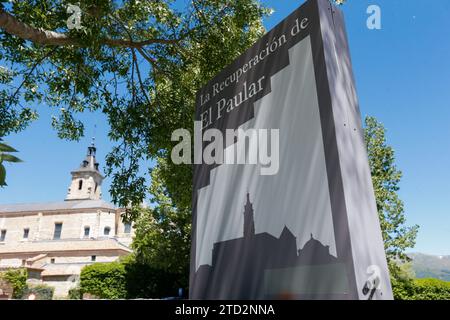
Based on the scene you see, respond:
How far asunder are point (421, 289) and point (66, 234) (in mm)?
56758

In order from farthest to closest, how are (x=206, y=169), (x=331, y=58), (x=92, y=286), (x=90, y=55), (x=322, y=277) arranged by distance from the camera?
1. (x=92, y=286)
2. (x=90, y=55)
3. (x=206, y=169)
4. (x=331, y=58)
5. (x=322, y=277)

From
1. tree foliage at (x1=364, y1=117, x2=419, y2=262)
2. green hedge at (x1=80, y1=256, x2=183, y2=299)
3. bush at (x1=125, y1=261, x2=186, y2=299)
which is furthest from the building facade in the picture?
tree foliage at (x1=364, y1=117, x2=419, y2=262)

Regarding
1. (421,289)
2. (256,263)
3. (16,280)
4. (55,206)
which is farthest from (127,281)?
(55,206)

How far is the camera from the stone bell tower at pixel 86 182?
74.2 meters

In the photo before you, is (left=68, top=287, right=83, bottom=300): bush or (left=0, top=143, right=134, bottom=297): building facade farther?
(left=0, top=143, right=134, bottom=297): building facade

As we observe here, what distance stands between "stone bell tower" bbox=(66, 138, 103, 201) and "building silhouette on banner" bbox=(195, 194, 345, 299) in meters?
76.7

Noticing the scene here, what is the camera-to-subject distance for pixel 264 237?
2887 mm

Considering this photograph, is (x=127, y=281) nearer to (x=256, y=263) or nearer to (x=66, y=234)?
(x=256, y=263)

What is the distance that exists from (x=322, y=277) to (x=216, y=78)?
2671mm

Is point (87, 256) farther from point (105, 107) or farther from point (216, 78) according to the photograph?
point (216, 78)

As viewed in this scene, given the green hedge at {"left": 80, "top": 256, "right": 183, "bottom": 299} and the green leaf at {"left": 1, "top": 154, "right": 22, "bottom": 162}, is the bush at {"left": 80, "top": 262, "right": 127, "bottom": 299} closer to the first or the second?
the green hedge at {"left": 80, "top": 256, "right": 183, "bottom": 299}

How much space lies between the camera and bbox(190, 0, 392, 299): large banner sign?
7.53 feet

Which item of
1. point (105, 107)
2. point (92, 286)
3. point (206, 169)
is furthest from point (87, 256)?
point (206, 169)

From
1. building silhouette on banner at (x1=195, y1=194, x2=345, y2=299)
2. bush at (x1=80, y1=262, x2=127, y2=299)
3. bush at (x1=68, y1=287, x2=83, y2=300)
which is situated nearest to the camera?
building silhouette on banner at (x1=195, y1=194, x2=345, y2=299)
